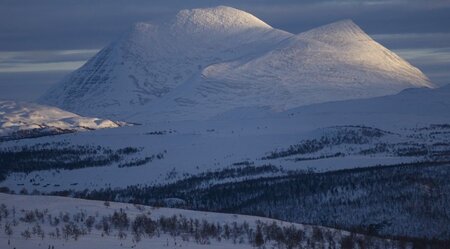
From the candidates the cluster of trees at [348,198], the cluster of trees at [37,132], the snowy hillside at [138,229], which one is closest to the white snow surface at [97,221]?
the snowy hillside at [138,229]

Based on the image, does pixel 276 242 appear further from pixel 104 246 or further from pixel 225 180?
pixel 225 180

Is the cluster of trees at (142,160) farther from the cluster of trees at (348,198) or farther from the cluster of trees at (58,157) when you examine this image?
the cluster of trees at (348,198)

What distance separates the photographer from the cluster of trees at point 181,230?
3296cm

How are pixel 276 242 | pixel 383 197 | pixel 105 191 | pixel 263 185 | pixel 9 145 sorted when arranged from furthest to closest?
1. pixel 9 145
2. pixel 105 191
3. pixel 263 185
4. pixel 383 197
5. pixel 276 242

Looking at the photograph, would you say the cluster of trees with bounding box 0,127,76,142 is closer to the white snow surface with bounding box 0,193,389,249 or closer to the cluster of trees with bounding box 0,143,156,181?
the cluster of trees with bounding box 0,143,156,181

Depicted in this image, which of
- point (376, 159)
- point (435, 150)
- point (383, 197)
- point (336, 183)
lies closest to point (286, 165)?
point (376, 159)

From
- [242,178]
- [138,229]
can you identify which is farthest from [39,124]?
[138,229]

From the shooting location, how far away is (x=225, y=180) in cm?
9925

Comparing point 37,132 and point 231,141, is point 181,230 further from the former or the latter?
point 37,132

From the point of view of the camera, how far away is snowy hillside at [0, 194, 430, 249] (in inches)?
1214

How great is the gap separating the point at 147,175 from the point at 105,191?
15.4m

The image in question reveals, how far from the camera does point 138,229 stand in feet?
114

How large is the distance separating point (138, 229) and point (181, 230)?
5.93ft

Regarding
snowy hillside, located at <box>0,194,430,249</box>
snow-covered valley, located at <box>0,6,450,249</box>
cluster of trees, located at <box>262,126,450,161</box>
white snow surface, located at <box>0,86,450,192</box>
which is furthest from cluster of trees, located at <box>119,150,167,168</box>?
snowy hillside, located at <box>0,194,430,249</box>
